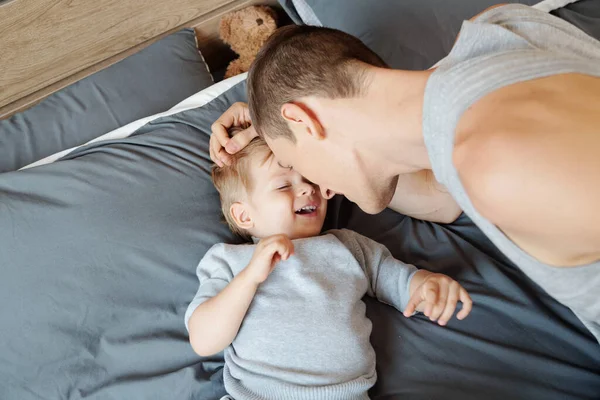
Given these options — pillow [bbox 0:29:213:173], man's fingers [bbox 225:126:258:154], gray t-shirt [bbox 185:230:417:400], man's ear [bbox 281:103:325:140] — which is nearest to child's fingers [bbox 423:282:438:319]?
gray t-shirt [bbox 185:230:417:400]

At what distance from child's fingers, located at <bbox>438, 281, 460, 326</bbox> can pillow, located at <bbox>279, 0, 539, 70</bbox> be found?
2.40 feet

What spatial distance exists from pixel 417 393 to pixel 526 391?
0.22 m

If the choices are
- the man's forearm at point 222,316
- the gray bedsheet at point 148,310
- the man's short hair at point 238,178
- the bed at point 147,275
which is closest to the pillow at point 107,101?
the bed at point 147,275

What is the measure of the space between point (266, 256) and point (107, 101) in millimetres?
729

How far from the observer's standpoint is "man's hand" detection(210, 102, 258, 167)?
1258mm

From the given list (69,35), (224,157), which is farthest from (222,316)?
(69,35)

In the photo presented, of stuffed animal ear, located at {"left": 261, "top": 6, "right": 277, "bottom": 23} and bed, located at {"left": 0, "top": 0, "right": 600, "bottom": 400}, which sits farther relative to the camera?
stuffed animal ear, located at {"left": 261, "top": 6, "right": 277, "bottom": 23}

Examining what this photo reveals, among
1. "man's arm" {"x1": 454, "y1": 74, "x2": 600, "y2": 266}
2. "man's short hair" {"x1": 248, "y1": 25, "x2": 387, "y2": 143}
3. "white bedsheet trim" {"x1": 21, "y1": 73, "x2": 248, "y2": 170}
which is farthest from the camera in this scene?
"white bedsheet trim" {"x1": 21, "y1": 73, "x2": 248, "y2": 170}

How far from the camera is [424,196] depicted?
1381 mm

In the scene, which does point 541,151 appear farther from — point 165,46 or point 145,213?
point 165,46

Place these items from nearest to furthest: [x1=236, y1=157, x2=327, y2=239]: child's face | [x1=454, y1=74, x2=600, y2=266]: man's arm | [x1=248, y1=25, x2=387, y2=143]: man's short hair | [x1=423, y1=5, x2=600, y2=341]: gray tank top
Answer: [x1=454, y1=74, x2=600, y2=266]: man's arm
[x1=423, y1=5, x2=600, y2=341]: gray tank top
[x1=248, y1=25, x2=387, y2=143]: man's short hair
[x1=236, y1=157, x2=327, y2=239]: child's face

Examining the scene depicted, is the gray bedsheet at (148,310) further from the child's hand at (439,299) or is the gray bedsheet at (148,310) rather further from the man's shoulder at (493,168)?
the man's shoulder at (493,168)

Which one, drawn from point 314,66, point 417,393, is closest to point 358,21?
point 314,66

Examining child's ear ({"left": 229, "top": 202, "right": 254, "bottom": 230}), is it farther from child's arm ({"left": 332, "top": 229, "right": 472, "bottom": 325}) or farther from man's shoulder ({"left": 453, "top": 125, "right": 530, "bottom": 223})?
man's shoulder ({"left": 453, "top": 125, "right": 530, "bottom": 223})
